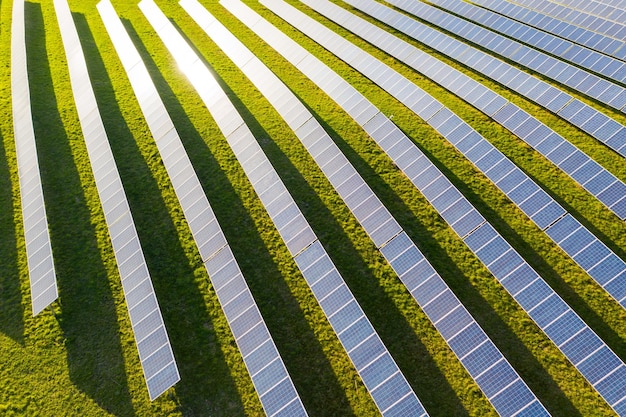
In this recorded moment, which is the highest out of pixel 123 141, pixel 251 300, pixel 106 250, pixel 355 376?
pixel 123 141

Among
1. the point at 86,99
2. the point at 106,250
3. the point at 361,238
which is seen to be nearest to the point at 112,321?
the point at 106,250

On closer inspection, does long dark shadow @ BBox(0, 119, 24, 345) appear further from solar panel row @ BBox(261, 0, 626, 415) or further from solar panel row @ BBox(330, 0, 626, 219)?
solar panel row @ BBox(330, 0, 626, 219)

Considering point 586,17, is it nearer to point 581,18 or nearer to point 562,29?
point 581,18

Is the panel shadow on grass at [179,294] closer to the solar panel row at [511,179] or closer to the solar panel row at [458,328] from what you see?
the solar panel row at [458,328]

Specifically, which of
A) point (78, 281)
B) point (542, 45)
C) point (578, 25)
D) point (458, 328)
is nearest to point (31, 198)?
point (78, 281)

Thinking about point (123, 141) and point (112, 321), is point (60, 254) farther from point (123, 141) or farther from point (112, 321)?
point (123, 141)

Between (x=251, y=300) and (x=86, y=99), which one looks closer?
(x=251, y=300)

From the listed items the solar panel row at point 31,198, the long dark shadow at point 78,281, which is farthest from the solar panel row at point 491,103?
the solar panel row at point 31,198
